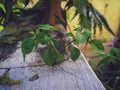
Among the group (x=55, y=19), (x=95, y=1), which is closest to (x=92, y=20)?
(x=55, y=19)

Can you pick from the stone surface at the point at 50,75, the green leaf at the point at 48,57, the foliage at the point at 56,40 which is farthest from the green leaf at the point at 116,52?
the green leaf at the point at 48,57

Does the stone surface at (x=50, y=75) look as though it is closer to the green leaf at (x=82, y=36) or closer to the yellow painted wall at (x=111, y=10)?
the green leaf at (x=82, y=36)

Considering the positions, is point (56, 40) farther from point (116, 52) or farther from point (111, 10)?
point (111, 10)

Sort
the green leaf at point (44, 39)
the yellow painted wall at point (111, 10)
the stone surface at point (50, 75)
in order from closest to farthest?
the stone surface at point (50, 75)
the green leaf at point (44, 39)
the yellow painted wall at point (111, 10)

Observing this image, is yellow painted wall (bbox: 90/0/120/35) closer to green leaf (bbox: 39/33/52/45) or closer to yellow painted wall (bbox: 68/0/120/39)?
yellow painted wall (bbox: 68/0/120/39)

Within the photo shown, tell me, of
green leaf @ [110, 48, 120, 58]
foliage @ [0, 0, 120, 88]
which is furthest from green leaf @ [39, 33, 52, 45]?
green leaf @ [110, 48, 120, 58]

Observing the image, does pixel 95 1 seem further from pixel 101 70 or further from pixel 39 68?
pixel 39 68

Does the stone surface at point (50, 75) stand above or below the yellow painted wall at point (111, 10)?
above

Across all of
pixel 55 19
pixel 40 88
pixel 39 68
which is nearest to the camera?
pixel 40 88
